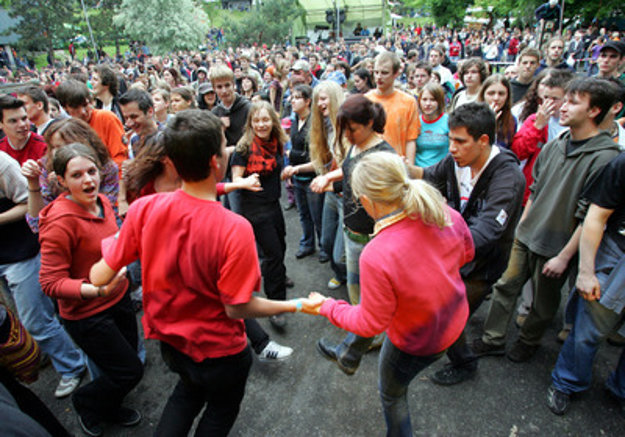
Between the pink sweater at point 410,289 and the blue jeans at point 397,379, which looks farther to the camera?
the blue jeans at point 397,379

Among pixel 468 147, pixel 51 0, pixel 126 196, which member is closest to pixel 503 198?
pixel 468 147

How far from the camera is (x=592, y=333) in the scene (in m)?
2.39

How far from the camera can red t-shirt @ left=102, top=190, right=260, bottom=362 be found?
61.9 inches

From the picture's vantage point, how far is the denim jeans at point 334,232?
3678 millimetres

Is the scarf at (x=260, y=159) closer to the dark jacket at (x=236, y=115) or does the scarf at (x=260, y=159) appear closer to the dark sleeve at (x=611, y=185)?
the dark jacket at (x=236, y=115)

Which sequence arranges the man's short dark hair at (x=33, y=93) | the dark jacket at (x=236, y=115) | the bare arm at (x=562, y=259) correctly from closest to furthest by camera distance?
1. the bare arm at (x=562, y=259)
2. the man's short dark hair at (x=33, y=93)
3. the dark jacket at (x=236, y=115)

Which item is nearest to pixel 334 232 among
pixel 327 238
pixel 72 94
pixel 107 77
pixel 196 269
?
pixel 327 238

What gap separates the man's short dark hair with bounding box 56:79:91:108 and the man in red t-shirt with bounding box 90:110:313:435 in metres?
3.10

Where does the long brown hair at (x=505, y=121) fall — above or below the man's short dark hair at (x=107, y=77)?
below

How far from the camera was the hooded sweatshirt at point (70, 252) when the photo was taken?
81.6 inches

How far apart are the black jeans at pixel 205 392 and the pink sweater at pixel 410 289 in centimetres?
58

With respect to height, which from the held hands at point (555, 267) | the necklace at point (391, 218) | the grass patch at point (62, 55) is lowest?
the held hands at point (555, 267)

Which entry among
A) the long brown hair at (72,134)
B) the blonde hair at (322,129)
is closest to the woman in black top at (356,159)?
the blonde hair at (322,129)

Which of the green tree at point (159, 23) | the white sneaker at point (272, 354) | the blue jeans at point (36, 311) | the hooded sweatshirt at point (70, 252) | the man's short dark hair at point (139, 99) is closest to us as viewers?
the hooded sweatshirt at point (70, 252)
